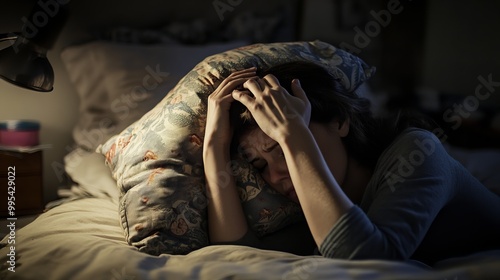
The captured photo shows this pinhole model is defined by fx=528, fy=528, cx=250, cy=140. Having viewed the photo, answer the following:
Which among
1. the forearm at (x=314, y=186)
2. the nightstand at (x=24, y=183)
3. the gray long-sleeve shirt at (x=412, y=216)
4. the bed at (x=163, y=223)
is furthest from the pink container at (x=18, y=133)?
the forearm at (x=314, y=186)

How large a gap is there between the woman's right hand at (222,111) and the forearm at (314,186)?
185mm

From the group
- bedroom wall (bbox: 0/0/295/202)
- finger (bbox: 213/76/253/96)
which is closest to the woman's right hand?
finger (bbox: 213/76/253/96)

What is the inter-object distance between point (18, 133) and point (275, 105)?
0.90 m

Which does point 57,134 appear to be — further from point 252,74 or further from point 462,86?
point 462,86

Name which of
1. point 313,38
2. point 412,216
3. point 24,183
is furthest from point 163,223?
point 313,38

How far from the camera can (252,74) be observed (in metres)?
1.12

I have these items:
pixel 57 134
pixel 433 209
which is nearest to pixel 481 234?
pixel 433 209

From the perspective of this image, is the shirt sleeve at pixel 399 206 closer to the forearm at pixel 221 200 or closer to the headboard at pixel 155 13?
the forearm at pixel 221 200

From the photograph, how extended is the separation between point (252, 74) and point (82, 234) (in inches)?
19.1

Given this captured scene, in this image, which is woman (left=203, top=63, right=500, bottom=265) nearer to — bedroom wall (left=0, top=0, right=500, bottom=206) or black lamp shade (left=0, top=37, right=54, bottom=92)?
black lamp shade (left=0, top=37, right=54, bottom=92)

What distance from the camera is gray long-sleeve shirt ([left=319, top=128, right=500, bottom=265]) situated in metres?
0.87

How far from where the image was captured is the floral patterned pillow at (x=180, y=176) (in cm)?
104

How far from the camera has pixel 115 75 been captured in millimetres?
1741

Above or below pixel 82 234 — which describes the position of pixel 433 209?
above
